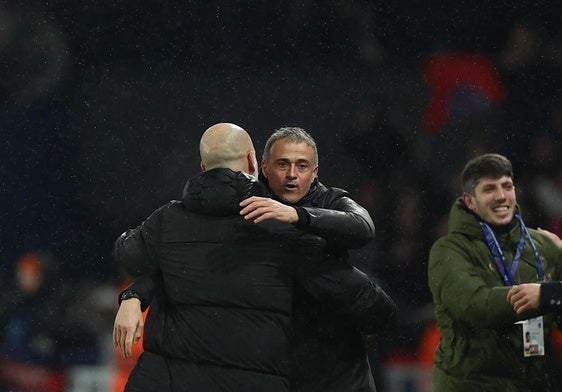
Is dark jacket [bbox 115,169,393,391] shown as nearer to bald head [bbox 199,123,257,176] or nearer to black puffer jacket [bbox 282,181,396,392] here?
bald head [bbox 199,123,257,176]

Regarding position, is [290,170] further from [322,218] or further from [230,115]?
[230,115]

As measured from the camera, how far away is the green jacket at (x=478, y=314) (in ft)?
9.93

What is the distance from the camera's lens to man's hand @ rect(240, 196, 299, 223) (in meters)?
2.41

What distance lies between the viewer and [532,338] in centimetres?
309

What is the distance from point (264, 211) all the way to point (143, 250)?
0.41m

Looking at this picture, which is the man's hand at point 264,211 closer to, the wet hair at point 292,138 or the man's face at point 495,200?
the wet hair at point 292,138

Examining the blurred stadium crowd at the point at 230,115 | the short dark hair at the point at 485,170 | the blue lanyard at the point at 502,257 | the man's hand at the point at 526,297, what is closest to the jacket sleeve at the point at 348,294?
the man's hand at the point at 526,297

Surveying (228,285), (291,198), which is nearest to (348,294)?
(228,285)

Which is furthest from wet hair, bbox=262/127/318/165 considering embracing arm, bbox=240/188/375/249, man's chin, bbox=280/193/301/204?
embracing arm, bbox=240/188/375/249

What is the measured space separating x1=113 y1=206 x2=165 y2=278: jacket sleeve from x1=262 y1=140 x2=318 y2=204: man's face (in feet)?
1.48

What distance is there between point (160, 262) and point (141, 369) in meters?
0.28

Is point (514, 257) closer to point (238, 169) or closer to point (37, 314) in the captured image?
point (238, 169)

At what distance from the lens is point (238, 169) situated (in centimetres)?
260

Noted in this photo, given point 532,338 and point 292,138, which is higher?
point 292,138
